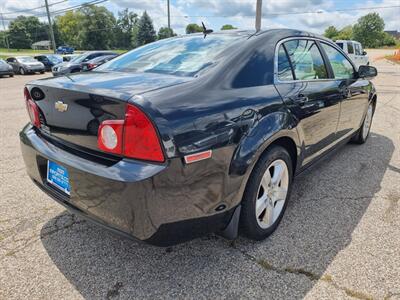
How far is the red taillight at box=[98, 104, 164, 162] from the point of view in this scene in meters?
1.68

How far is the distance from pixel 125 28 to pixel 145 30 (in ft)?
98.9

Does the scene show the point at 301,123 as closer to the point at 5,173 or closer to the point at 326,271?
the point at 326,271

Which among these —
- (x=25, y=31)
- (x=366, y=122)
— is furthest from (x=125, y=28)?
(x=366, y=122)

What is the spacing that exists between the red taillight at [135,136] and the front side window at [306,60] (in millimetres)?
1605

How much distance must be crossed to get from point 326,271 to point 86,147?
175cm

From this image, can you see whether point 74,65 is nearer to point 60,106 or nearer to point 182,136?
point 60,106

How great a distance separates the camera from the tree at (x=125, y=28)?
90.6 metres

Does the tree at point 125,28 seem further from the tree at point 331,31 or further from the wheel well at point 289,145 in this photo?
the wheel well at point 289,145

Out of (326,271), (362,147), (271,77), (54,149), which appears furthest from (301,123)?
(362,147)

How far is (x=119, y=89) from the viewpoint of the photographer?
6.14 ft

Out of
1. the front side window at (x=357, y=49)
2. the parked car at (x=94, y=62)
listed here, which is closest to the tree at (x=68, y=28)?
the parked car at (x=94, y=62)

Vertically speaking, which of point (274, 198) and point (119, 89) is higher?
point (119, 89)

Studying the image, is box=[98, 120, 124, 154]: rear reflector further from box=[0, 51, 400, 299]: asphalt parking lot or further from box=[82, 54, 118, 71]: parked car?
box=[82, 54, 118, 71]: parked car

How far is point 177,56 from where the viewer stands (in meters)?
2.59
